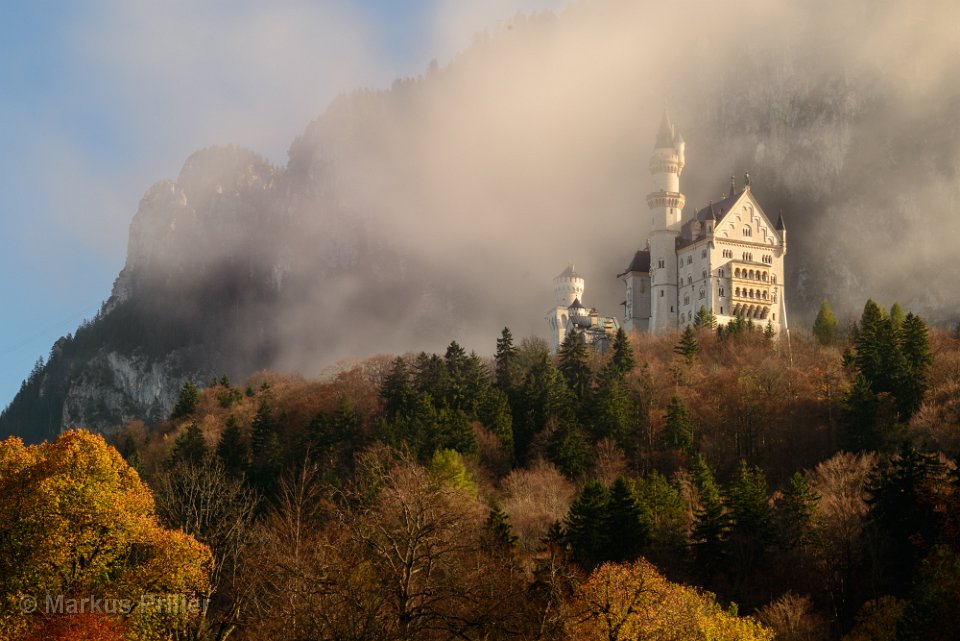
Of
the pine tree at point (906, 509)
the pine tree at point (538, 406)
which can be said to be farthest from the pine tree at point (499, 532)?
the pine tree at point (538, 406)

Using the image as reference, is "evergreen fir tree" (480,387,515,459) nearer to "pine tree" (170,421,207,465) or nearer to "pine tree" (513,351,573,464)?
"pine tree" (513,351,573,464)

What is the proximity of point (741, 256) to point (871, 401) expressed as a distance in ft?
150

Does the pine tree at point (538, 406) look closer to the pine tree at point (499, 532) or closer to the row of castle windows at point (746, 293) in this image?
the pine tree at point (499, 532)

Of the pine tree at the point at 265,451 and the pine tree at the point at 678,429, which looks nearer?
the pine tree at the point at 678,429

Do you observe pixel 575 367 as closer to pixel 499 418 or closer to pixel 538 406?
pixel 538 406

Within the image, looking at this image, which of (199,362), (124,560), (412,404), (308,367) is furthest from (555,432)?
(199,362)

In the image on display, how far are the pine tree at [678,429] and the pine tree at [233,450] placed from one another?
25885mm

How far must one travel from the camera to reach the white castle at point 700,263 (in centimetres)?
10631

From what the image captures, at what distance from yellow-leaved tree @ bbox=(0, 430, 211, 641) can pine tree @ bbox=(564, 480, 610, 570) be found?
19083 mm

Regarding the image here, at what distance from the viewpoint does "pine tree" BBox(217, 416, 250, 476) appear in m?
73.1

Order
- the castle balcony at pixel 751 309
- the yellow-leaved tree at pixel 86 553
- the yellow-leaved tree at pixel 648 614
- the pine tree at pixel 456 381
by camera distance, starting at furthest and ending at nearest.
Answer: the castle balcony at pixel 751 309 → the pine tree at pixel 456 381 → the yellow-leaved tree at pixel 648 614 → the yellow-leaved tree at pixel 86 553

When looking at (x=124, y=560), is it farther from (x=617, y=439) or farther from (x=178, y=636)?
(x=617, y=439)

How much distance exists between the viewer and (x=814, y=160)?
14800cm

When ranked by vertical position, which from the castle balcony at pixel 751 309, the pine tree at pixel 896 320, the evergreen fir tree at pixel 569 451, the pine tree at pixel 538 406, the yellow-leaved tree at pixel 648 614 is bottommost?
the yellow-leaved tree at pixel 648 614
